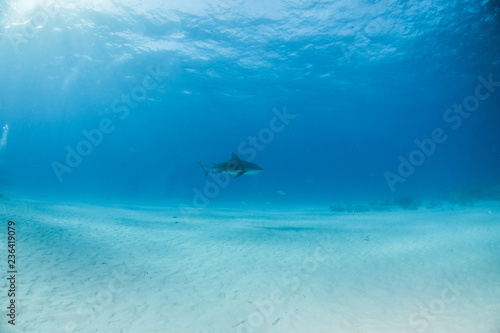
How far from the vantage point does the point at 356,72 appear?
33750 millimetres
